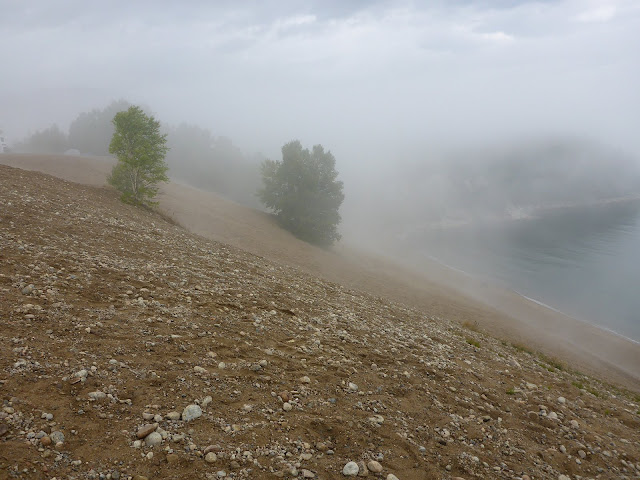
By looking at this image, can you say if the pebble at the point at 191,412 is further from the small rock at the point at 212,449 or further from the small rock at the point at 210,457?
the small rock at the point at 210,457

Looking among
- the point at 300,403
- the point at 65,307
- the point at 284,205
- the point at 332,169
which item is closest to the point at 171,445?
the point at 300,403

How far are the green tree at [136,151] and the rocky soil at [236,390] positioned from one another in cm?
1459

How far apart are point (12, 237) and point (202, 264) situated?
7.36 meters

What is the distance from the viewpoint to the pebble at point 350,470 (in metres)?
6.23

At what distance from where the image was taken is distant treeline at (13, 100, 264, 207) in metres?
98.0

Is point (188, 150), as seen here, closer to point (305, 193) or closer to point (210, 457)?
point (305, 193)

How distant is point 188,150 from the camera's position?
110938 mm

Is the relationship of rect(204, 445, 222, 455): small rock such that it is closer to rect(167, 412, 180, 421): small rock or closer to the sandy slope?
rect(167, 412, 180, 421): small rock

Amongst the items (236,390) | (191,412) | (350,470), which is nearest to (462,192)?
(236,390)

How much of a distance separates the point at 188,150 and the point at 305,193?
7148cm

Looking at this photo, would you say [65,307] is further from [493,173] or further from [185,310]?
[493,173]

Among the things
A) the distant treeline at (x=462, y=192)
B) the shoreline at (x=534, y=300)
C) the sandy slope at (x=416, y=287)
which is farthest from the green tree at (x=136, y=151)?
the distant treeline at (x=462, y=192)

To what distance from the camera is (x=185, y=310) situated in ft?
37.0

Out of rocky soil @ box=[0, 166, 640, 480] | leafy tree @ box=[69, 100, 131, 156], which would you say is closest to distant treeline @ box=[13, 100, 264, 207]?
leafy tree @ box=[69, 100, 131, 156]
